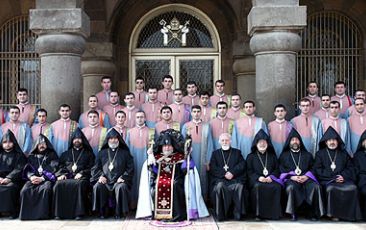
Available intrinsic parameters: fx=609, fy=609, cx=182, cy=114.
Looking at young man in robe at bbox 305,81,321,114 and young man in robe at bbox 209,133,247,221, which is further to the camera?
young man in robe at bbox 305,81,321,114

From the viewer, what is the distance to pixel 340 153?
369 inches

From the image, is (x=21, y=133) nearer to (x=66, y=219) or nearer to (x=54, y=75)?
(x=54, y=75)

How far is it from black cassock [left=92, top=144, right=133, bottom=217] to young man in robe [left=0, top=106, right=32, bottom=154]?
1.34 metres

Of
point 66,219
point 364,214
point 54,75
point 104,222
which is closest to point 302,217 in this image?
point 364,214

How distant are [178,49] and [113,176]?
614 cm

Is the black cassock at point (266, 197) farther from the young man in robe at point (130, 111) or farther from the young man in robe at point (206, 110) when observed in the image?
the young man in robe at point (130, 111)

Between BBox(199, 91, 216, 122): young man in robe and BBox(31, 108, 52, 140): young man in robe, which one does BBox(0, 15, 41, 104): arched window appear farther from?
BBox(199, 91, 216, 122): young man in robe

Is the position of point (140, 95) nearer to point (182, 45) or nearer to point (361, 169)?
point (182, 45)

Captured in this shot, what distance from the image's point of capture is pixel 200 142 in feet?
32.9

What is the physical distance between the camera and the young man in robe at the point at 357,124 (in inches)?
393

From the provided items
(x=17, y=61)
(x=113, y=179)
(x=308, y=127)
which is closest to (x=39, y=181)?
(x=113, y=179)

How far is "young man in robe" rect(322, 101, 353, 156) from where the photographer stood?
32.4 feet

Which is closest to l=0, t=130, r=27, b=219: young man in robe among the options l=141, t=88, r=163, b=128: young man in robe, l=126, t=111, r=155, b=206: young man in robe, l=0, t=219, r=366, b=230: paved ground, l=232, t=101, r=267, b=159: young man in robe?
l=0, t=219, r=366, b=230: paved ground

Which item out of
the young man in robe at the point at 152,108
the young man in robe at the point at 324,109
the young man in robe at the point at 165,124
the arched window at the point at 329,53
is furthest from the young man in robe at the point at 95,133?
the arched window at the point at 329,53
